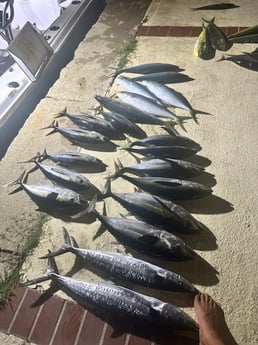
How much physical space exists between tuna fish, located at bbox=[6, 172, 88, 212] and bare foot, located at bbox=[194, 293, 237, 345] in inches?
44.6

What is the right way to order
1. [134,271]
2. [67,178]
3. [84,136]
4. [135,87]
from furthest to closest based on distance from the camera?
[135,87] < [84,136] < [67,178] < [134,271]

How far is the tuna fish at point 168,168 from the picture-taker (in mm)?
2889

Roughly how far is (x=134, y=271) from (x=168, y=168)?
0.90 m

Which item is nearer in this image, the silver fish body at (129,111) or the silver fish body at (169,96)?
the silver fish body at (129,111)

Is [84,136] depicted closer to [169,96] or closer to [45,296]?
[169,96]

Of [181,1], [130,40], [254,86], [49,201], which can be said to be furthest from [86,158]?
[181,1]

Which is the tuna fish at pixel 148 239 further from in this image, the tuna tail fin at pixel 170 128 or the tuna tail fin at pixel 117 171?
the tuna tail fin at pixel 170 128

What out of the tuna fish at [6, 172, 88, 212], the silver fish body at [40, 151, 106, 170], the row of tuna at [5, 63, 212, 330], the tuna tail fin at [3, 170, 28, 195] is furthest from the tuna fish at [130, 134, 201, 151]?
the tuna tail fin at [3, 170, 28, 195]

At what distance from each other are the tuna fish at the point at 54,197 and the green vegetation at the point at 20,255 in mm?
112

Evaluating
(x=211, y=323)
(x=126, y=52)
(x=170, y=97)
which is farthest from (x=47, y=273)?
(x=126, y=52)

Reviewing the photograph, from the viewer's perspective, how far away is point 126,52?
452 cm

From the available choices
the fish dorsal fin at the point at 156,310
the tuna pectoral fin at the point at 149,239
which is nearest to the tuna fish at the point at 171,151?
the tuna pectoral fin at the point at 149,239

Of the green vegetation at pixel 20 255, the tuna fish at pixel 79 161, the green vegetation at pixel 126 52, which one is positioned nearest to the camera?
the green vegetation at pixel 20 255

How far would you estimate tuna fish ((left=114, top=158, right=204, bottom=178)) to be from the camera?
2.89 m
